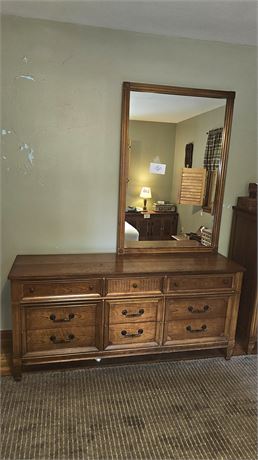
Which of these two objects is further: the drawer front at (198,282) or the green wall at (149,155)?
the green wall at (149,155)

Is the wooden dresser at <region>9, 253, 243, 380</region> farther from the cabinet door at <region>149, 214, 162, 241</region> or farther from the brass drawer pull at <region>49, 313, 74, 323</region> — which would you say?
the cabinet door at <region>149, 214, 162, 241</region>

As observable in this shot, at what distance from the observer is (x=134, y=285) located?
2109 millimetres

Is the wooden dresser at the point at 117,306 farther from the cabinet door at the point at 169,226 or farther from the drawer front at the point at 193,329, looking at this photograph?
the cabinet door at the point at 169,226

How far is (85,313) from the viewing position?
2.08m

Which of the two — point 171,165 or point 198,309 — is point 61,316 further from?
point 171,165

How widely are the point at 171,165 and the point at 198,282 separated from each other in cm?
91

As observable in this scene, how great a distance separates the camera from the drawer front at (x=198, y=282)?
217 cm

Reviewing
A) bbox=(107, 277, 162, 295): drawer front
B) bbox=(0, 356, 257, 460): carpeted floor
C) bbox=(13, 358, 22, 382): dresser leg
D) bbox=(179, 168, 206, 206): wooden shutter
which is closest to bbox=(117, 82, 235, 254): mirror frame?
bbox=(179, 168, 206, 206): wooden shutter

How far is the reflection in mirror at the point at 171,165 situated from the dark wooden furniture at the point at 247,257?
248mm

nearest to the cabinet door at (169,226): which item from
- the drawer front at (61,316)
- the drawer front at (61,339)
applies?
the drawer front at (61,316)

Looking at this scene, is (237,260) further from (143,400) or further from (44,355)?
(44,355)

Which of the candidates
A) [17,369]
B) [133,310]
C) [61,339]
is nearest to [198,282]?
[133,310]

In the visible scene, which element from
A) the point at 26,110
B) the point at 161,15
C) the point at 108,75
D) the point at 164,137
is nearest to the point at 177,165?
the point at 164,137

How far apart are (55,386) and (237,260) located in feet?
5.55
